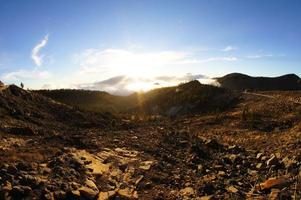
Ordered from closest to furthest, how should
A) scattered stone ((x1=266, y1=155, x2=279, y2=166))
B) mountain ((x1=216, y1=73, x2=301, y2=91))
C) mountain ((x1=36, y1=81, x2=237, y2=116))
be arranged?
scattered stone ((x1=266, y1=155, x2=279, y2=166)), mountain ((x1=36, y1=81, x2=237, y2=116)), mountain ((x1=216, y1=73, x2=301, y2=91))

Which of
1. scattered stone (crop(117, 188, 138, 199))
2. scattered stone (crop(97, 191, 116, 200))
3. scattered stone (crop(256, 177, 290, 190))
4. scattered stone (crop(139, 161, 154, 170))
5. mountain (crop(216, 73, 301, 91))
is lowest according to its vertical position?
scattered stone (crop(117, 188, 138, 199))

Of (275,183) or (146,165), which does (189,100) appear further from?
(275,183)

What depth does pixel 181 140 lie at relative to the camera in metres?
24.3

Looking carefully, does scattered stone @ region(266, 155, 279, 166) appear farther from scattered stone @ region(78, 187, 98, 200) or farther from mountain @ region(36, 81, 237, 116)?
mountain @ region(36, 81, 237, 116)

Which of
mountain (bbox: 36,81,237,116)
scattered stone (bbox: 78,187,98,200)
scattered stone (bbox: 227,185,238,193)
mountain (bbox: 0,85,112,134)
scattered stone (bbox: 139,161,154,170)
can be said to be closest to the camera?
scattered stone (bbox: 78,187,98,200)

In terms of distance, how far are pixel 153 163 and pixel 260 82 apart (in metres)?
79.2

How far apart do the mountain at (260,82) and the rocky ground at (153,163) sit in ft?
203

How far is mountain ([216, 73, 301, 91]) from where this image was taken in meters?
87.4

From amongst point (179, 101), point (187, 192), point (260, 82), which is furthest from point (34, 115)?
point (260, 82)

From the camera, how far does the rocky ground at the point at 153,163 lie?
12.4m

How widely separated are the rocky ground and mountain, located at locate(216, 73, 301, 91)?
61.8 m

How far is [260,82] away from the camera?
3573 inches

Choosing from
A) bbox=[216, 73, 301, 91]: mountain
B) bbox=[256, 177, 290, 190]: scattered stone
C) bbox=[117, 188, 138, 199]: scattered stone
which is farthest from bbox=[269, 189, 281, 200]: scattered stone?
bbox=[216, 73, 301, 91]: mountain

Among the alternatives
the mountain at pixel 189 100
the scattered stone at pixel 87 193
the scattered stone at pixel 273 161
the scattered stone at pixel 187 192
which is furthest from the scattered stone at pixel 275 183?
the mountain at pixel 189 100
